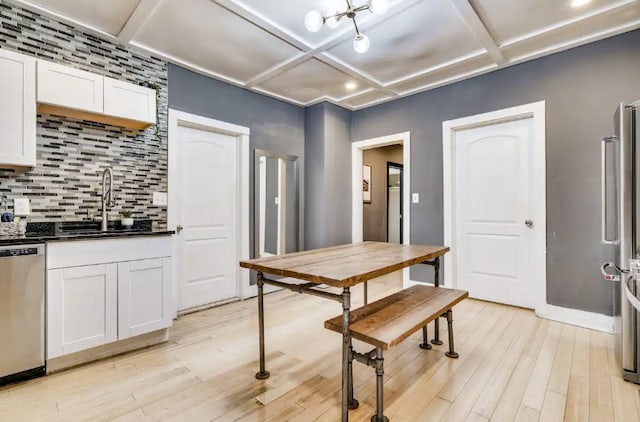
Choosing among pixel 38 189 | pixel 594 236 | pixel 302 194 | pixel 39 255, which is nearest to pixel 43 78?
pixel 38 189

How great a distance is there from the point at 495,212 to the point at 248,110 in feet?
10.3

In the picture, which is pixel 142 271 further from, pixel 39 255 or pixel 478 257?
pixel 478 257

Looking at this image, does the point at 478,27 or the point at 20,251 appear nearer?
the point at 20,251

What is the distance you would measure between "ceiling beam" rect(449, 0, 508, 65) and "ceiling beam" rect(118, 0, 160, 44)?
7.14ft

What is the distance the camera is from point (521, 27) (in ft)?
8.48

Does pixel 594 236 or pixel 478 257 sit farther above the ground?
pixel 594 236

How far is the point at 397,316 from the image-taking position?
1.81 m

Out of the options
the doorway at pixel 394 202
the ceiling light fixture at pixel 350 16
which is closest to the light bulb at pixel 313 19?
the ceiling light fixture at pixel 350 16

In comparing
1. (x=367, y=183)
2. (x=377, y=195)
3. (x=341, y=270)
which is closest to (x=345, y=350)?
(x=341, y=270)

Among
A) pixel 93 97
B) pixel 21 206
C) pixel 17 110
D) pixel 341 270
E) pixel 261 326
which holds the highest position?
pixel 93 97

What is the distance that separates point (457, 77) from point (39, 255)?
13.6 ft

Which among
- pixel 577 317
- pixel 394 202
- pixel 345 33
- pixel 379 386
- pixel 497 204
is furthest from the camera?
pixel 394 202

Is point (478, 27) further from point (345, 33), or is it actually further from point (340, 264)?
point (340, 264)

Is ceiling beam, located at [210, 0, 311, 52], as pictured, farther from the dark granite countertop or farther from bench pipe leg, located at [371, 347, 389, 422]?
bench pipe leg, located at [371, 347, 389, 422]
